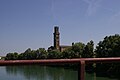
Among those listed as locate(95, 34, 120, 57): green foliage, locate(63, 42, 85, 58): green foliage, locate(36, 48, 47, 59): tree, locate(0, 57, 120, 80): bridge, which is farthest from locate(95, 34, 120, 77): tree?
locate(36, 48, 47, 59): tree

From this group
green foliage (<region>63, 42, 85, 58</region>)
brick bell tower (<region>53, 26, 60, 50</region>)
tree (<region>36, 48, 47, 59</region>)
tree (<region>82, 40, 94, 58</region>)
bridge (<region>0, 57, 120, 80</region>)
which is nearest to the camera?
bridge (<region>0, 57, 120, 80</region>)

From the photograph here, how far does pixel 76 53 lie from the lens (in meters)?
77.4

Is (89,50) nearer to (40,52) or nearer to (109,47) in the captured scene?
(109,47)

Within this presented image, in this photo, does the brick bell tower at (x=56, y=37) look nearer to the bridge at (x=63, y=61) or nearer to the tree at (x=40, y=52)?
the tree at (x=40, y=52)

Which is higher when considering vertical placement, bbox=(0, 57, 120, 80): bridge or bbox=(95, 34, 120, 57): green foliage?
bbox=(95, 34, 120, 57): green foliage

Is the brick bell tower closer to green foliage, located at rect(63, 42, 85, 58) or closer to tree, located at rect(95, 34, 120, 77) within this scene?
green foliage, located at rect(63, 42, 85, 58)

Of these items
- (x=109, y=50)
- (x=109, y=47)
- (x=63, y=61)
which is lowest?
(x=63, y=61)

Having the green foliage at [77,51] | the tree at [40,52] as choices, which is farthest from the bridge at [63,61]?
the tree at [40,52]

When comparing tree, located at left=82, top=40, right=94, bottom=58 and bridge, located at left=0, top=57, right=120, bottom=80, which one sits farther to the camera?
tree, located at left=82, top=40, right=94, bottom=58

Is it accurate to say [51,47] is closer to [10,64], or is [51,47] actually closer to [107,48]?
[107,48]

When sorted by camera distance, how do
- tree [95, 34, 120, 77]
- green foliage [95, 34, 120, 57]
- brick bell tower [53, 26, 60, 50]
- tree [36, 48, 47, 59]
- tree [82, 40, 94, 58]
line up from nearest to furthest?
tree [95, 34, 120, 77] → green foliage [95, 34, 120, 57] → tree [82, 40, 94, 58] → tree [36, 48, 47, 59] → brick bell tower [53, 26, 60, 50]

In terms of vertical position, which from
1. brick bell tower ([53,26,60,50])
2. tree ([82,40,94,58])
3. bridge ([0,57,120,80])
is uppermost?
brick bell tower ([53,26,60,50])

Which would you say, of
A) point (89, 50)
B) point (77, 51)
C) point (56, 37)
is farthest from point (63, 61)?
point (56, 37)

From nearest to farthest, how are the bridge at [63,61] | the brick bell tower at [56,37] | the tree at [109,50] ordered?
the bridge at [63,61] < the tree at [109,50] < the brick bell tower at [56,37]
